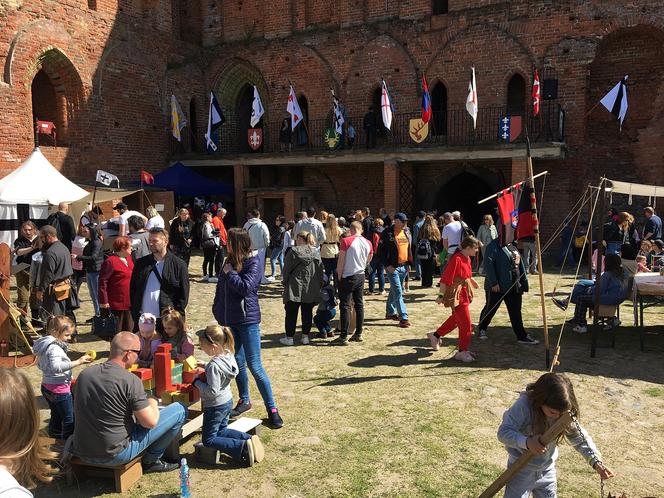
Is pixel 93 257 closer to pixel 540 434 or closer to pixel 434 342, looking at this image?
pixel 434 342

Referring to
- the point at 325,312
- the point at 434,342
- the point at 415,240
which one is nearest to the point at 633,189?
the point at 415,240

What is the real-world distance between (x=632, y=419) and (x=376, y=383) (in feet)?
8.46

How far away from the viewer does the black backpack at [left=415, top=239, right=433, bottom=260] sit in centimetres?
1138

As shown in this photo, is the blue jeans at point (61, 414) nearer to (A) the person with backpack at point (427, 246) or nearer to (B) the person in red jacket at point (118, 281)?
(B) the person in red jacket at point (118, 281)

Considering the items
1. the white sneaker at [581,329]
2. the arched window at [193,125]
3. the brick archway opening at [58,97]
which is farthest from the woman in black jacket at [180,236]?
the arched window at [193,125]

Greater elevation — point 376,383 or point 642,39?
point 642,39

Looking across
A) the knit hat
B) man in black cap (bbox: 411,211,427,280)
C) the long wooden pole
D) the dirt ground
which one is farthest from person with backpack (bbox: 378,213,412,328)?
the knit hat

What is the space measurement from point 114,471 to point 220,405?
89cm

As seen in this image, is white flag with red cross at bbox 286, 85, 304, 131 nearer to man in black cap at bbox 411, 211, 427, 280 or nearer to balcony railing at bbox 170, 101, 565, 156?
balcony railing at bbox 170, 101, 565, 156

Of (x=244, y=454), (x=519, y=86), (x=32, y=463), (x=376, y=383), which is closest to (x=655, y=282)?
(x=376, y=383)

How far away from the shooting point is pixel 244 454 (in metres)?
4.50

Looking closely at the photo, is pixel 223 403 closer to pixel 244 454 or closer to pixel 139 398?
pixel 244 454

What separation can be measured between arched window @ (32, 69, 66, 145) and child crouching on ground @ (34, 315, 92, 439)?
51.1 feet

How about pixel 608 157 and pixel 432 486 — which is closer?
pixel 432 486
